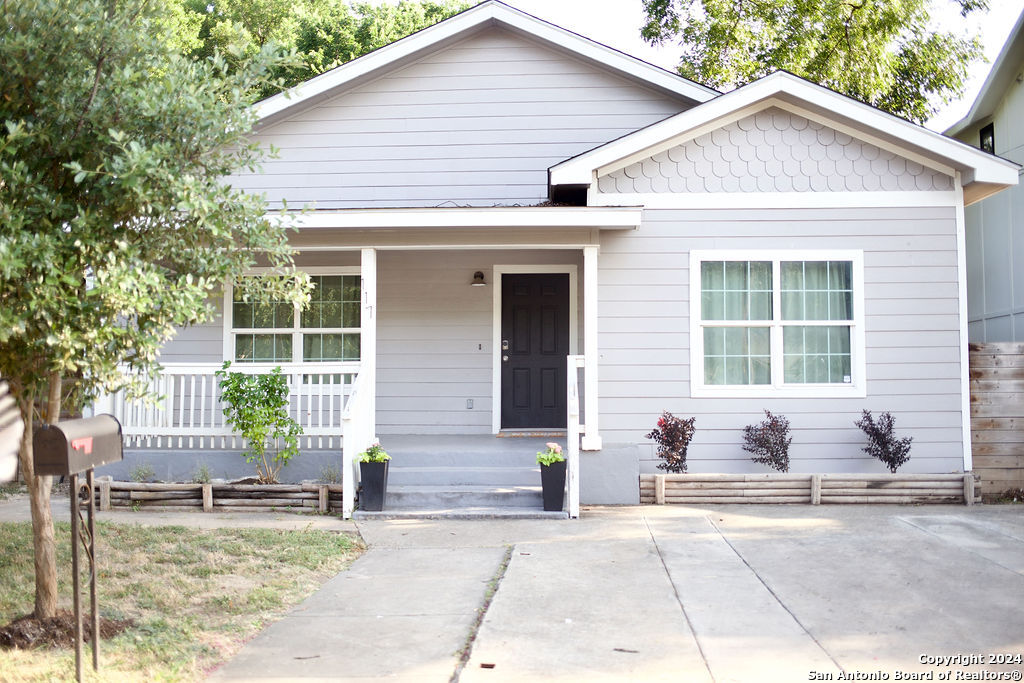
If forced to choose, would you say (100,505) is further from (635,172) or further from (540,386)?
(635,172)

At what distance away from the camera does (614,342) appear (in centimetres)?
873

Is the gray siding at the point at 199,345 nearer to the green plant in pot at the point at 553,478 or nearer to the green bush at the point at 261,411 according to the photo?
the green bush at the point at 261,411

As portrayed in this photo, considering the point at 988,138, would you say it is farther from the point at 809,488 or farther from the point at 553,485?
the point at 553,485

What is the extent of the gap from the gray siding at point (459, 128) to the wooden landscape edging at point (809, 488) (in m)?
4.22

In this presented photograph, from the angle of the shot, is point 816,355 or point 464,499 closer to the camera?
point 464,499

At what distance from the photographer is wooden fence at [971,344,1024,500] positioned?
342 inches

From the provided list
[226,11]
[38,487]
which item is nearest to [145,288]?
[38,487]

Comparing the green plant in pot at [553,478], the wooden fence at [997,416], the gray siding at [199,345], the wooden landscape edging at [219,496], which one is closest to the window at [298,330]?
the gray siding at [199,345]

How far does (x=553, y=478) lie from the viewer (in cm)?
773

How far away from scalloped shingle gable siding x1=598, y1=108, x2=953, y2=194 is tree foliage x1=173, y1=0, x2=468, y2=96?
1411cm

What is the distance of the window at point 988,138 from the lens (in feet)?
45.0

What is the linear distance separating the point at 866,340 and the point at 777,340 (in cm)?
92

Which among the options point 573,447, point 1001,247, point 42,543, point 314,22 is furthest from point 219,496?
point 314,22

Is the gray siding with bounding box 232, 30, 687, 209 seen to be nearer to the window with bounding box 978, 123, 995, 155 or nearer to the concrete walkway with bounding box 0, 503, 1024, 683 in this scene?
the concrete walkway with bounding box 0, 503, 1024, 683
